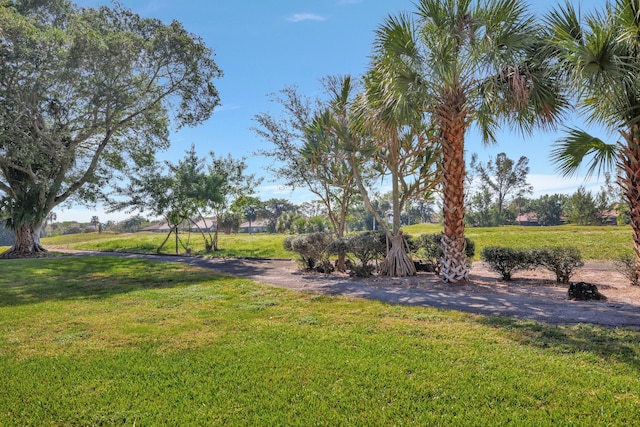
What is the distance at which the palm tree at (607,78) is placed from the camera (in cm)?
640

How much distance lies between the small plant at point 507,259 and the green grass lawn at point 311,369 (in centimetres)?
445

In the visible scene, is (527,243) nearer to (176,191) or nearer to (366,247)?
(366,247)

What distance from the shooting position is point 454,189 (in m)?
8.77

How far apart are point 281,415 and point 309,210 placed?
5319 cm

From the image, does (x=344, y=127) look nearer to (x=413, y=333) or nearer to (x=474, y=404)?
(x=413, y=333)

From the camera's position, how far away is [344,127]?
11008 millimetres

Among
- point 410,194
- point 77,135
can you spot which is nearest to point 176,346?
point 410,194

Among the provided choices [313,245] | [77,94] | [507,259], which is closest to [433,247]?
[507,259]

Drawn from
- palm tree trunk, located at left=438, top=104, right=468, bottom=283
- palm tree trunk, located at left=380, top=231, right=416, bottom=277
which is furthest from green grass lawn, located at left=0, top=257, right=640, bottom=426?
palm tree trunk, located at left=380, top=231, right=416, bottom=277

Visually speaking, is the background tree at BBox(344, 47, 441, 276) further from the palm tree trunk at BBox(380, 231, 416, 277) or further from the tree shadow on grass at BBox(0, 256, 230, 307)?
the tree shadow on grass at BBox(0, 256, 230, 307)

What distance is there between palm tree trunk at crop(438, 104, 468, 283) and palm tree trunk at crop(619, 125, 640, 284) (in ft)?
11.1

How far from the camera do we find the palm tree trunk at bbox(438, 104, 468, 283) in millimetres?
8680

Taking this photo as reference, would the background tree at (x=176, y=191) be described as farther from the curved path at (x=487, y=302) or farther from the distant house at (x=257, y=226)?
the distant house at (x=257, y=226)

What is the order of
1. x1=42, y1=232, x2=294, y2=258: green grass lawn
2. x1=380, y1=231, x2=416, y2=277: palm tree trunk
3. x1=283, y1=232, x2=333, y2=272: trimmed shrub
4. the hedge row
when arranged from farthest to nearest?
x1=42, y1=232, x2=294, y2=258: green grass lawn < x1=283, y1=232, x2=333, y2=272: trimmed shrub < the hedge row < x1=380, y1=231, x2=416, y2=277: palm tree trunk
